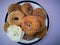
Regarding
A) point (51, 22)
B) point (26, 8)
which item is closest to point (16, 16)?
point (26, 8)

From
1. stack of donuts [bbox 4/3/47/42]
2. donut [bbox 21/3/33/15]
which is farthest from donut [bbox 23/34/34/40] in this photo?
donut [bbox 21/3/33/15]

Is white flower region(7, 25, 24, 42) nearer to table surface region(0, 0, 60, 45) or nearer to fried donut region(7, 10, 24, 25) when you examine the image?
fried donut region(7, 10, 24, 25)

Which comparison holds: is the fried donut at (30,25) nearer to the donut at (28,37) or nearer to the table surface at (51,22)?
the donut at (28,37)

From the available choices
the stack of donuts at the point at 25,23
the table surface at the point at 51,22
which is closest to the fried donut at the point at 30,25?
the stack of donuts at the point at 25,23

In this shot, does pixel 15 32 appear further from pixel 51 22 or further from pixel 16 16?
pixel 51 22

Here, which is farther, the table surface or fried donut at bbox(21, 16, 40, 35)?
the table surface

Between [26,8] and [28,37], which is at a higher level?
[26,8]
